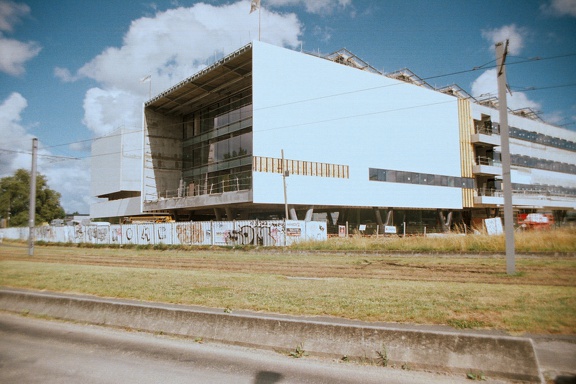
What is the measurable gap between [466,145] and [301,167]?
27.0m

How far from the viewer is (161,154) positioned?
51.7 metres

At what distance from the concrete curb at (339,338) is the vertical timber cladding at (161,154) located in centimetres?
4484

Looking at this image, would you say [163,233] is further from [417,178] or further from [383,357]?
[383,357]

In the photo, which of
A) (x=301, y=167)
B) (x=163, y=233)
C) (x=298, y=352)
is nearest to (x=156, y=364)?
(x=298, y=352)

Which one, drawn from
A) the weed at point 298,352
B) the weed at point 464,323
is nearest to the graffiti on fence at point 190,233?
the weed at point 298,352

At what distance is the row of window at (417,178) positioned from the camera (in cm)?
4297

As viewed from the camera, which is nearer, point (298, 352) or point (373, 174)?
point (298, 352)

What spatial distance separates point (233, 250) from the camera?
26609mm

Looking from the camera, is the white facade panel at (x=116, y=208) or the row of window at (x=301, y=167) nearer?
the row of window at (x=301, y=167)

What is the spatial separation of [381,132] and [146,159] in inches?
1194

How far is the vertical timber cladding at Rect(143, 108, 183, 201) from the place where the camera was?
50.4 metres

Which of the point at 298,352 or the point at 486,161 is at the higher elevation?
the point at 486,161

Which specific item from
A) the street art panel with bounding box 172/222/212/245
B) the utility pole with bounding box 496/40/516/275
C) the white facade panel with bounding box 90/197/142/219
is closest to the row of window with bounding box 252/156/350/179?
the street art panel with bounding box 172/222/212/245

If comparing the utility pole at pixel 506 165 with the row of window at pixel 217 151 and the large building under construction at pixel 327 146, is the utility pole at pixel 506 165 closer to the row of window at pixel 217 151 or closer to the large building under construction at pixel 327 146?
the large building under construction at pixel 327 146
